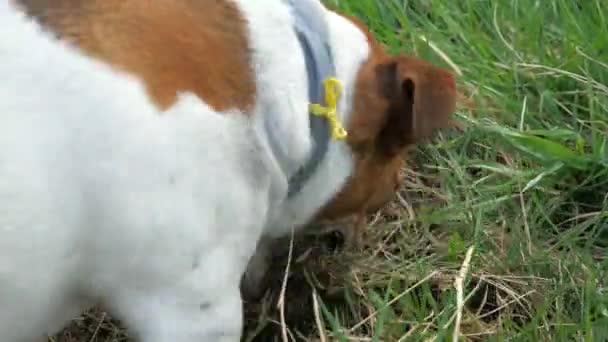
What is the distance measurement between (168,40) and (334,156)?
15.7 inches

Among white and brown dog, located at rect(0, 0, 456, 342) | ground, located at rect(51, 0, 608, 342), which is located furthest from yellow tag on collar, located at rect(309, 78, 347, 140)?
ground, located at rect(51, 0, 608, 342)

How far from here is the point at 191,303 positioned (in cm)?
179

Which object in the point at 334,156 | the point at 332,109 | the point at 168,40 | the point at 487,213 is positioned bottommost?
the point at 487,213

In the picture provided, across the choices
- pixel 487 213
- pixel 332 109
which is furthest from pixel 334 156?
pixel 487 213

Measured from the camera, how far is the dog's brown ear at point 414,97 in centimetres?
204

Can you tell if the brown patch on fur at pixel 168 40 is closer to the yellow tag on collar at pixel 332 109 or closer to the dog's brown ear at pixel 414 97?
the yellow tag on collar at pixel 332 109

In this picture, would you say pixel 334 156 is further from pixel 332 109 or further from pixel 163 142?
pixel 163 142

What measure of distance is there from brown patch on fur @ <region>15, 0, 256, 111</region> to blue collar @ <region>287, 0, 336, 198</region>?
13 cm

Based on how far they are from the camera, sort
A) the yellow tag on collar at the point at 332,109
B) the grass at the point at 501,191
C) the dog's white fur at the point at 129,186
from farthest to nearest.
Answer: the grass at the point at 501,191 < the yellow tag on collar at the point at 332,109 < the dog's white fur at the point at 129,186

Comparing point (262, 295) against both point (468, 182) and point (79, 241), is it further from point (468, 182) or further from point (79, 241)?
point (79, 241)

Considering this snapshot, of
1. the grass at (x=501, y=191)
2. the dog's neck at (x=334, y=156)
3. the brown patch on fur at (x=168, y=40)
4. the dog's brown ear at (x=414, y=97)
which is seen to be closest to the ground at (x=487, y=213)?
the grass at (x=501, y=191)

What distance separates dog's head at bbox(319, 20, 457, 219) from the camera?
2045 millimetres

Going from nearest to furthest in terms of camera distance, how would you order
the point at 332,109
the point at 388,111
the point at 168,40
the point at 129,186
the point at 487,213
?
the point at 129,186
the point at 168,40
the point at 332,109
the point at 388,111
the point at 487,213

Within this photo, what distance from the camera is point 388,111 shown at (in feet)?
6.84
